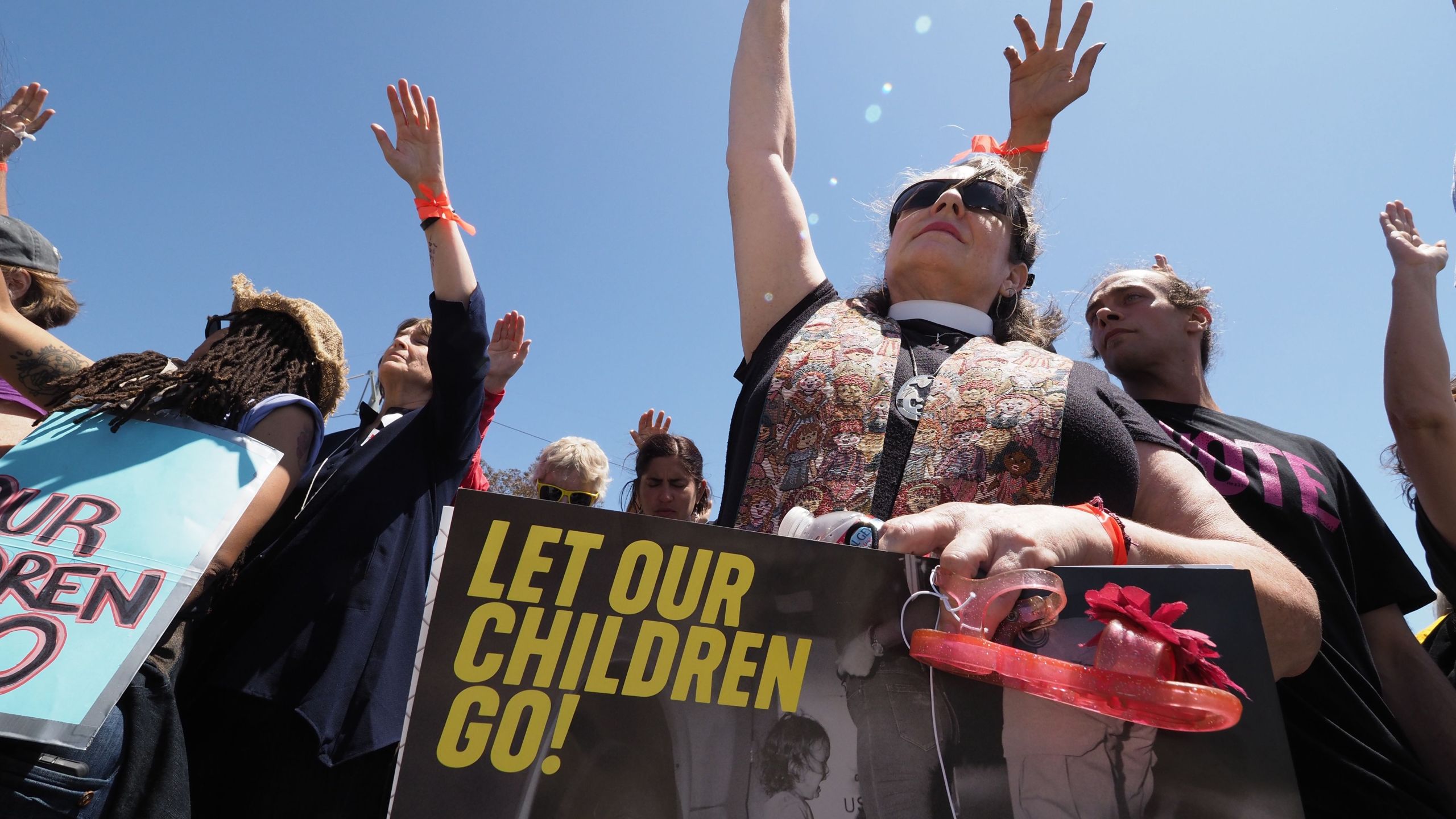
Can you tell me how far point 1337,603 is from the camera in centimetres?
203

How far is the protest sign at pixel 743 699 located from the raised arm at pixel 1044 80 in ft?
6.32

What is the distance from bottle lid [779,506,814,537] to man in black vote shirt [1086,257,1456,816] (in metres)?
1.51

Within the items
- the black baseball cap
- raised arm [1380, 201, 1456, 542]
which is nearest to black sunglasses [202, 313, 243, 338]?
the black baseball cap

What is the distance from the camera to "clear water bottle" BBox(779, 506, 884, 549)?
103cm

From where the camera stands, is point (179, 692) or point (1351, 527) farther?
point (1351, 527)

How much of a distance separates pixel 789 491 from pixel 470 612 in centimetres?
69

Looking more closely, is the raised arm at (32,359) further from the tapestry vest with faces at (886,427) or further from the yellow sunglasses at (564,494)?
the yellow sunglasses at (564,494)

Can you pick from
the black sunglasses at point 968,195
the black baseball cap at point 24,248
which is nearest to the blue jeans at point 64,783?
the black sunglasses at point 968,195

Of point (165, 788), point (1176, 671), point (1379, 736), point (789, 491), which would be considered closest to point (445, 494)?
point (165, 788)

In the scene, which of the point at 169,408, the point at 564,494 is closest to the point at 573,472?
the point at 564,494

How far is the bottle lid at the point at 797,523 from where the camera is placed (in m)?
1.08

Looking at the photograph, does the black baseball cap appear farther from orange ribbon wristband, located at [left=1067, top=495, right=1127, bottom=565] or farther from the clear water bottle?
orange ribbon wristband, located at [left=1067, top=495, right=1127, bottom=565]

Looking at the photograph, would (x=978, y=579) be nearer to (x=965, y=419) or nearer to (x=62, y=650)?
(x=965, y=419)

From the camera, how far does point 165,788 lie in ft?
5.33
